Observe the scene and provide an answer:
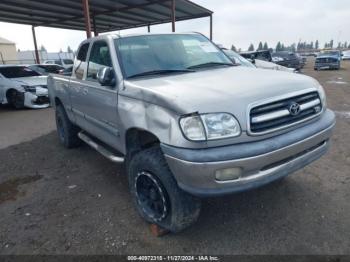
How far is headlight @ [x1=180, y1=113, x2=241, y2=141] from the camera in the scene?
2166 millimetres

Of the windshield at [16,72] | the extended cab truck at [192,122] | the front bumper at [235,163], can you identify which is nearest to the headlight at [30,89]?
the windshield at [16,72]

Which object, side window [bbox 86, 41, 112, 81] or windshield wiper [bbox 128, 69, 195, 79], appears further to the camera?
side window [bbox 86, 41, 112, 81]

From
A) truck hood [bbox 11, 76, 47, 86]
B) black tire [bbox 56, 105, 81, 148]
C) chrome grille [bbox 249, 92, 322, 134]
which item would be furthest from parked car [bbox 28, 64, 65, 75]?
chrome grille [bbox 249, 92, 322, 134]

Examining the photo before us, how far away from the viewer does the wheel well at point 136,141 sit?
2.92m

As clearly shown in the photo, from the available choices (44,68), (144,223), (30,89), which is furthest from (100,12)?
(144,223)

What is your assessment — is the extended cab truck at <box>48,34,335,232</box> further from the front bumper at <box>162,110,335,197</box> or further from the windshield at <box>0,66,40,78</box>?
the windshield at <box>0,66,40,78</box>

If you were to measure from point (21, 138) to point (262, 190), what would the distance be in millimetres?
5790

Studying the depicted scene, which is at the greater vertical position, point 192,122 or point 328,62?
point 192,122

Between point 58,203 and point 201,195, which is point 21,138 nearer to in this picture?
point 58,203

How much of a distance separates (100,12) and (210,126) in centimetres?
1502

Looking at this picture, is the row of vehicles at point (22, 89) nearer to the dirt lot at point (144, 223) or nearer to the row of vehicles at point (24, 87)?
the row of vehicles at point (24, 87)

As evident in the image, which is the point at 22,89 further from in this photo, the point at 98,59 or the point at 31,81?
the point at 98,59

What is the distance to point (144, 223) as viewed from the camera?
299 centimetres

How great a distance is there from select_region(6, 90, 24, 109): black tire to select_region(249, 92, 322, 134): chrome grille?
33.3 feet
